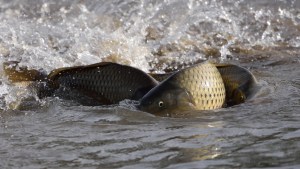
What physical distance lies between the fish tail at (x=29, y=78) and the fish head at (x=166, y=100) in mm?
965

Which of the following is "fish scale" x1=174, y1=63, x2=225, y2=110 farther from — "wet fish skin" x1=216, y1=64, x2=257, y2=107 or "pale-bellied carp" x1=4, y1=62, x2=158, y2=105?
"pale-bellied carp" x1=4, y1=62, x2=158, y2=105

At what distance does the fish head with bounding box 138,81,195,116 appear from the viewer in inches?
175

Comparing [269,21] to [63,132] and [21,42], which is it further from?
[63,132]

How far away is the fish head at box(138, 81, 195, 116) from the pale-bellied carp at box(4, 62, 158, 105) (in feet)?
1.09

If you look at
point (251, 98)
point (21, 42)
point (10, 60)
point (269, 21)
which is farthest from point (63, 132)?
point (269, 21)

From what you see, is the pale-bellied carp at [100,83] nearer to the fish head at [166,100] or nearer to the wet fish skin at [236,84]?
the fish head at [166,100]

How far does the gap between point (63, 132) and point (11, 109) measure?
0.86m

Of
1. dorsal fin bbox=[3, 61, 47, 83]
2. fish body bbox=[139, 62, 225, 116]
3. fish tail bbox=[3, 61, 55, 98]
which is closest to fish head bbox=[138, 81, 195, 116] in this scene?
fish body bbox=[139, 62, 225, 116]

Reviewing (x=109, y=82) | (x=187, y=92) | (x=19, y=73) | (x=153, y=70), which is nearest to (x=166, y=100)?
(x=187, y=92)

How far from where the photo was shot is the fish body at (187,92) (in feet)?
14.6

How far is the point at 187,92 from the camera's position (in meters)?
4.61

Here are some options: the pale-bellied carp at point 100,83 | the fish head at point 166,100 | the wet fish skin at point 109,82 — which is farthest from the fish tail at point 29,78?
the fish head at point 166,100

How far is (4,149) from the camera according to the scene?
3.81 m

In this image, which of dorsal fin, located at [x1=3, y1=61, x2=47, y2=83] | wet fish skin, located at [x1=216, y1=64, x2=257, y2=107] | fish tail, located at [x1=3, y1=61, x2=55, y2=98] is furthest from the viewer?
dorsal fin, located at [x1=3, y1=61, x2=47, y2=83]
